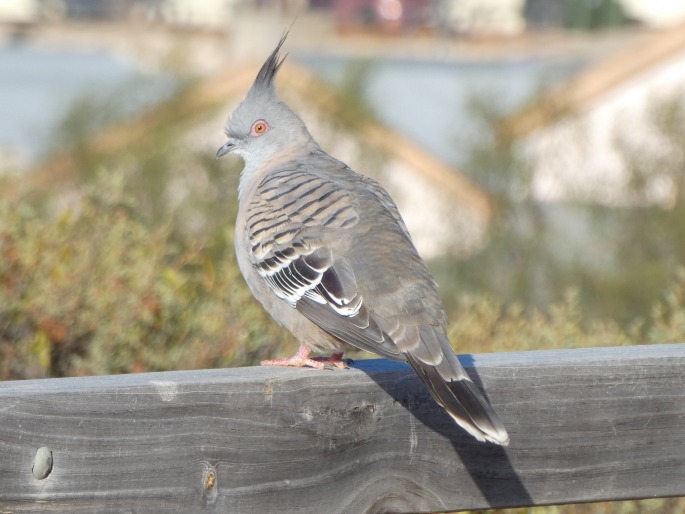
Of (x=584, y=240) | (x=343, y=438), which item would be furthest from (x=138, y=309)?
(x=584, y=240)

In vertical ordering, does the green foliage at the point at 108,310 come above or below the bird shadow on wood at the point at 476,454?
below

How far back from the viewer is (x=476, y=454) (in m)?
3.26

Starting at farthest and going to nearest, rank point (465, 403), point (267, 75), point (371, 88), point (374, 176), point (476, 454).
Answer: point (371, 88)
point (374, 176)
point (267, 75)
point (476, 454)
point (465, 403)

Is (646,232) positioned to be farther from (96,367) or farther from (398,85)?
(398,85)

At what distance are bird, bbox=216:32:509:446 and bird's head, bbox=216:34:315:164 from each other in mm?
297

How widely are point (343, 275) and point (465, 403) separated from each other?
38.5 inches

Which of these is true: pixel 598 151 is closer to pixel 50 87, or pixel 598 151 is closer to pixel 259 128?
pixel 259 128

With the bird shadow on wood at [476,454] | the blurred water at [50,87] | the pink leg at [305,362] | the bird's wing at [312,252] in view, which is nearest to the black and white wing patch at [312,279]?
the bird's wing at [312,252]

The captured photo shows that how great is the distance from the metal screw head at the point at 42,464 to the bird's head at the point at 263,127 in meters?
2.70

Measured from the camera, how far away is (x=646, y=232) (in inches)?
392

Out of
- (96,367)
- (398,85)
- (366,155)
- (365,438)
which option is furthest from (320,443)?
(398,85)

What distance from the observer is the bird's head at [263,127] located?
531cm

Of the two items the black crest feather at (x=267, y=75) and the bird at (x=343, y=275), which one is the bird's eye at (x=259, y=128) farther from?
the bird at (x=343, y=275)

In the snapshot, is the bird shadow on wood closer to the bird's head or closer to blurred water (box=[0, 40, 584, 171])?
the bird's head
